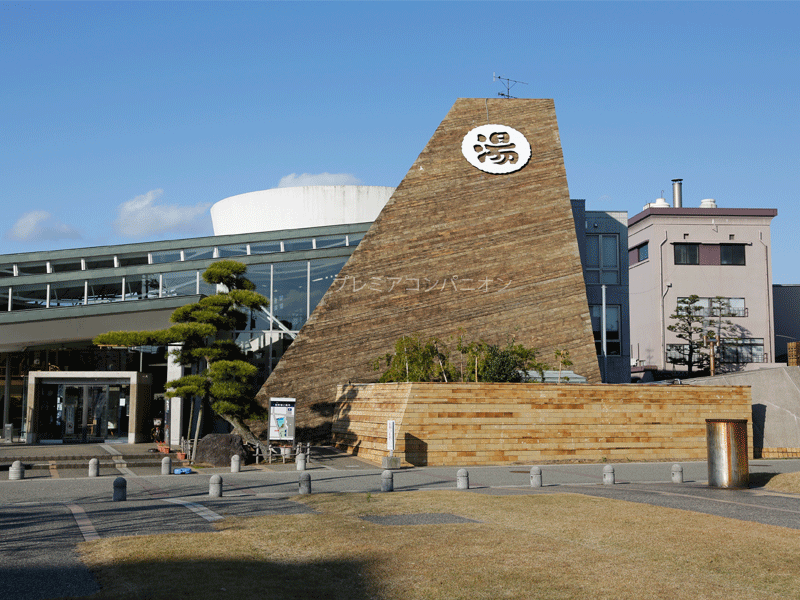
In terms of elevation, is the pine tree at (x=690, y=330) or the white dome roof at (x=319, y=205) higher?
the white dome roof at (x=319, y=205)

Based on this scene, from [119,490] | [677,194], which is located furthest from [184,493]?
[677,194]

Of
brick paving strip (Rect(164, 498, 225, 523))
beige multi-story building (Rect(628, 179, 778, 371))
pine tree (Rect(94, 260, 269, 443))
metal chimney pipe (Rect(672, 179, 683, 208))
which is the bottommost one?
brick paving strip (Rect(164, 498, 225, 523))

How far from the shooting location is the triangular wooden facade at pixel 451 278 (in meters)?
29.1

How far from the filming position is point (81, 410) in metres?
31.3

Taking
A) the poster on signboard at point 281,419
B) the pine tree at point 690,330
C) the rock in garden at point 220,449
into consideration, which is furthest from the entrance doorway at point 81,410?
the pine tree at point 690,330

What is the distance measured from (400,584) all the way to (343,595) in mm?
684

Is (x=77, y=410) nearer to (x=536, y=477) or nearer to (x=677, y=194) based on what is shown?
(x=536, y=477)

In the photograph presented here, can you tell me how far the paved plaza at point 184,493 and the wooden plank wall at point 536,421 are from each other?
0.92 metres

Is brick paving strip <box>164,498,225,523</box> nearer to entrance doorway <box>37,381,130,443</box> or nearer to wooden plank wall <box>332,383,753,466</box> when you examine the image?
wooden plank wall <box>332,383,753,466</box>

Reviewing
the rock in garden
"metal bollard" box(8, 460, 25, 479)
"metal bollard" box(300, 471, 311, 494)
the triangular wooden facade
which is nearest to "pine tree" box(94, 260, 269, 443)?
the rock in garden

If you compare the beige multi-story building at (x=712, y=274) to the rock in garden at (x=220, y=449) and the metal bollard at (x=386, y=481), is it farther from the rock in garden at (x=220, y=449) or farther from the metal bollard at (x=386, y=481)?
the metal bollard at (x=386, y=481)

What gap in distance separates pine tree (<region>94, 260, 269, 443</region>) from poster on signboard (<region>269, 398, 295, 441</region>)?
3.49ft

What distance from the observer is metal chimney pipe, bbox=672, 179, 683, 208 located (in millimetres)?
50312

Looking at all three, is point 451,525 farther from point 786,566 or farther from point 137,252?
point 137,252
